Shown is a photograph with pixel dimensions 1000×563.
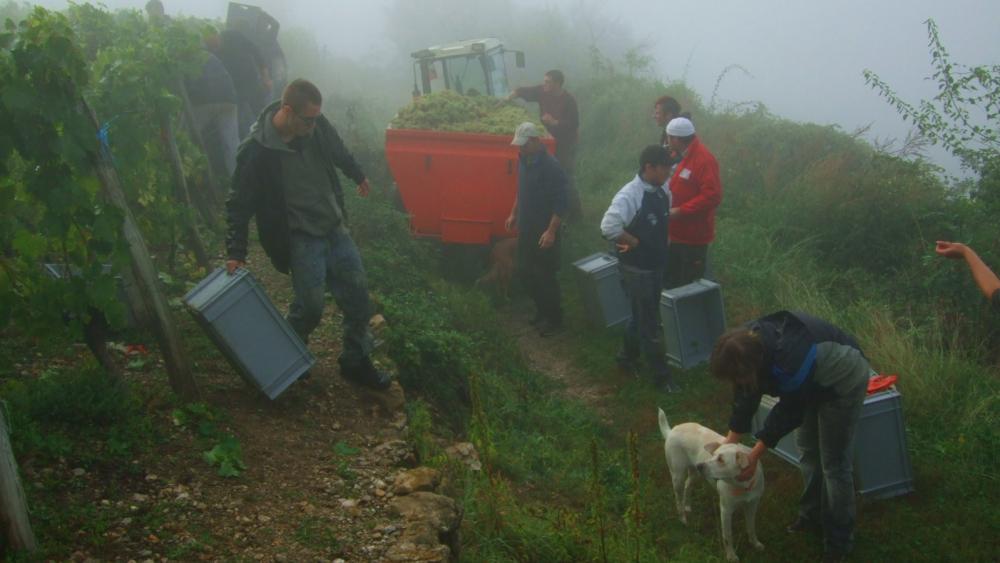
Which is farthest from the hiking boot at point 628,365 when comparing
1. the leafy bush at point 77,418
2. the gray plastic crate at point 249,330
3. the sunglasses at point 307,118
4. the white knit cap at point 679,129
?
the leafy bush at point 77,418

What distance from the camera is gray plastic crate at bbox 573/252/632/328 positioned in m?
7.88

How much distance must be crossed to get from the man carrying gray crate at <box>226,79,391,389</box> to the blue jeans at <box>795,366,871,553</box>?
8.75 feet

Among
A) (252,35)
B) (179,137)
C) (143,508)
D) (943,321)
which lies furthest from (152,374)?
(252,35)

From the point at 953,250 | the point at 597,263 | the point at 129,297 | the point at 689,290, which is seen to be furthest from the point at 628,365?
the point at 129,297

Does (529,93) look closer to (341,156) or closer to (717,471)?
(341,156)

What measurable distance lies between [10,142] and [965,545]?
5.16 m

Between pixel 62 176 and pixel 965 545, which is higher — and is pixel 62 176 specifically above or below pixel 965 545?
above

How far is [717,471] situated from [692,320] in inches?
104

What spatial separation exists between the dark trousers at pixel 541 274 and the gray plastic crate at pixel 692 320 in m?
1.50

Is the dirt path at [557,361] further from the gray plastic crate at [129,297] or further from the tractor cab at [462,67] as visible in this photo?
the tractor cab at [462,67]

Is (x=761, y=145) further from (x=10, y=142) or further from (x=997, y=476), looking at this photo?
(x=10, y=142)

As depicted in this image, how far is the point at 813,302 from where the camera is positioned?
7648mm

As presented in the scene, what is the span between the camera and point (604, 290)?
26.1 feet

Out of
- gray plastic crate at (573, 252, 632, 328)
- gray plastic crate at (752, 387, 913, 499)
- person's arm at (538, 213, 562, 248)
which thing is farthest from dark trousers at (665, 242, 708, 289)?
gray plastic crate at (752, 387, 913, 499)
